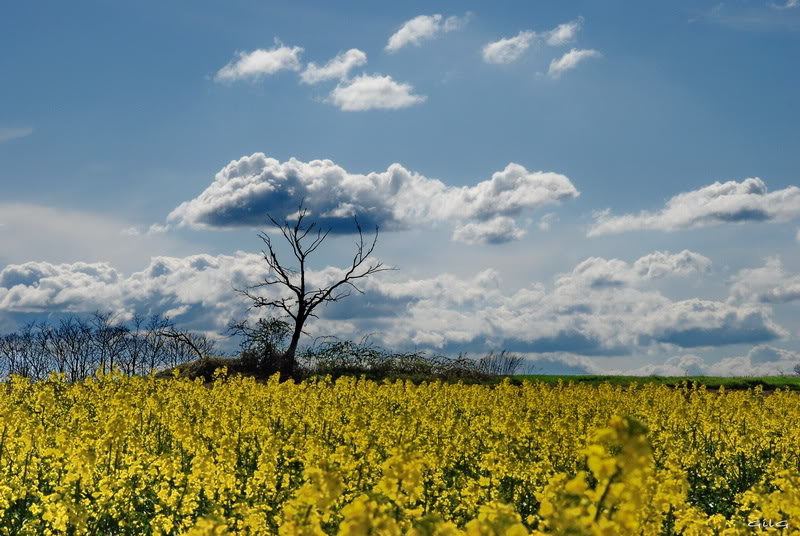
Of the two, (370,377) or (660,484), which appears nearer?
(660,484)

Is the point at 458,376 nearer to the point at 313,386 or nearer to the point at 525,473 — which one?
the point at 313,386

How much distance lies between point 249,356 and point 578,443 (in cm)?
2447

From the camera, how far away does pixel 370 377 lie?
3325 centimetres

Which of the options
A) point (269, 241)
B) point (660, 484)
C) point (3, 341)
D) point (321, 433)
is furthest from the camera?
point (3, 341)

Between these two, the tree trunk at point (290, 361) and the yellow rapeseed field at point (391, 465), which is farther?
the tree trunk at point (290, 361)

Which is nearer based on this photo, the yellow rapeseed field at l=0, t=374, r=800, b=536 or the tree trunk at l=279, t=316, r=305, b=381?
the yellow rapeseed field at l=0, t=374, r=800, b=536

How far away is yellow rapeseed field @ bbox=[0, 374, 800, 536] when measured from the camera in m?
4.67

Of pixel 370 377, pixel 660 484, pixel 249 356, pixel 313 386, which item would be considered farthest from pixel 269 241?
pixel 660 484

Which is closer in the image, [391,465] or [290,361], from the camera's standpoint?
[391,465]

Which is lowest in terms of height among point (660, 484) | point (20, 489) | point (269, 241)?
point (20, 489)

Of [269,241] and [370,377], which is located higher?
[269,241]

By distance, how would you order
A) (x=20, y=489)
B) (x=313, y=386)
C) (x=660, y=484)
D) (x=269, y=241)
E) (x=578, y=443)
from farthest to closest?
(x=269, y=241), (x=313, y=386), (x=578, y=443), (x=20, y=489), (x=660, y=484)

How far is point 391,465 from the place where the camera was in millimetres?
5852

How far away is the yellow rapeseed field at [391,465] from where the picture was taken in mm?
4672
